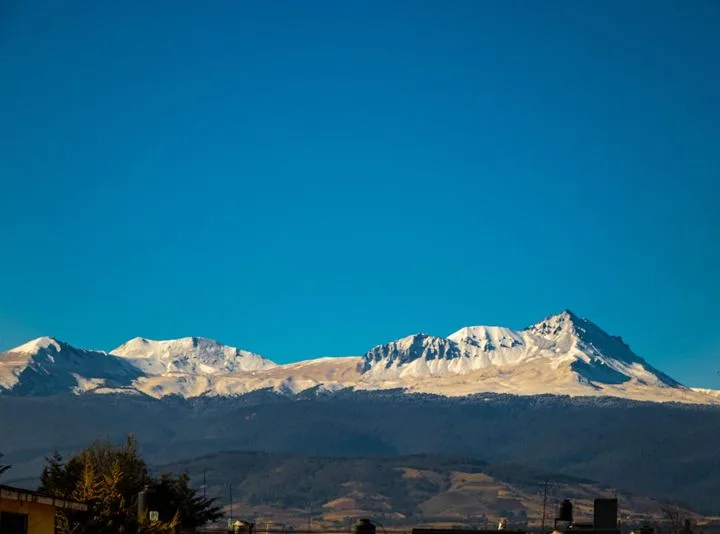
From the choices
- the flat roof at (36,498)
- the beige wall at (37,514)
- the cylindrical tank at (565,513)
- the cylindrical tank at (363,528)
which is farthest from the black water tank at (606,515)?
the beige wall at (37,514)

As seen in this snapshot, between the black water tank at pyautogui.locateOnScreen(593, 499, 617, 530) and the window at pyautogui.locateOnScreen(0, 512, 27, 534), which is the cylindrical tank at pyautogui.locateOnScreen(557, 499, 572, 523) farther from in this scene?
the window at pyautogui.locateOnScreen(0, 512, 27, 534)

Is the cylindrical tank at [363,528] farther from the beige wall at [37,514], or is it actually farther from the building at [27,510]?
the beige wall at [37,514]

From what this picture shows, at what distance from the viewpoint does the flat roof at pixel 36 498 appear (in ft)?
130

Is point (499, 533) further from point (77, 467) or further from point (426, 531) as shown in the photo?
point (77, 467)

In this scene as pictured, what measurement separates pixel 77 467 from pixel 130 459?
9446mm

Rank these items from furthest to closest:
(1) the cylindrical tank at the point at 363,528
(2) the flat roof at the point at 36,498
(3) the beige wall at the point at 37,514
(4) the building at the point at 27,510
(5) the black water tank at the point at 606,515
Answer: (5) the black water tank at the point at 606,515 < (1) the cylindrical tank at the point at 363,528 < (3) the beige wall at the point at 37,514 < (4) the building at the point at 27,510 < (2) the flat roof at the point at 36,498

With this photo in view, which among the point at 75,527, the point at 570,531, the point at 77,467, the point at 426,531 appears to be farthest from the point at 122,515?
the point at 77,467

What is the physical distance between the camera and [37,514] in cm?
4409

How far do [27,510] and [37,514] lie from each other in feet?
3.03

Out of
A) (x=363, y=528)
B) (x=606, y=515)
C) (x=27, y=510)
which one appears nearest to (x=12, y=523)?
(x=27, y=510)

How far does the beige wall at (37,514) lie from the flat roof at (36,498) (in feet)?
0.57

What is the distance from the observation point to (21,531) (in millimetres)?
42719

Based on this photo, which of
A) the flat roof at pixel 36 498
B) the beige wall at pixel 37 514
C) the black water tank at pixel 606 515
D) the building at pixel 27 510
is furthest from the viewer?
the black water tank at pixel 606 515

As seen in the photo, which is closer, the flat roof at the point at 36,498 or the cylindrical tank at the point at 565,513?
the flat roof at the point at 36,498
